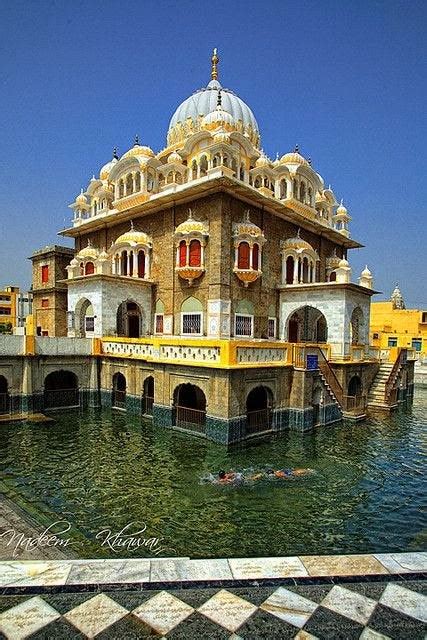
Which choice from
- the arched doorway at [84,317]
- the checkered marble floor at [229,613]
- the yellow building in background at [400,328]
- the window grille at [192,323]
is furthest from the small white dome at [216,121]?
the yellow building in background at [400,328]

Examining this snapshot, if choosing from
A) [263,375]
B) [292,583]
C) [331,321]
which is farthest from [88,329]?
[292,583]

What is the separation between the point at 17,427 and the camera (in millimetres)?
16531

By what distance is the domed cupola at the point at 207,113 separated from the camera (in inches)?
1154

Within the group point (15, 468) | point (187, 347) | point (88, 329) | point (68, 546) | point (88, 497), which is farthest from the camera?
point (88, 329)

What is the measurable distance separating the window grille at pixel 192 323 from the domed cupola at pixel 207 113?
14.0 metres

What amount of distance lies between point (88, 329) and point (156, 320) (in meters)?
3.91

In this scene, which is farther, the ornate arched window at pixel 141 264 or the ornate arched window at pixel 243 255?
the ornate arched window at pixel 141 264

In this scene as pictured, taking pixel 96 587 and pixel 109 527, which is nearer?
pixel 96 587

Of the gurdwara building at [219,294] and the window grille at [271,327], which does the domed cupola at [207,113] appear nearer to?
the gurdwara building at [219,294]

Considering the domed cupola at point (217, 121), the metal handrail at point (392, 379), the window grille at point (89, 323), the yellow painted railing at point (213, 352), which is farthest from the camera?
the domed cupola at point (217, 121)

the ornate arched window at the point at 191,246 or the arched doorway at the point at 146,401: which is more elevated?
the ornate arched window at the point at 191,246

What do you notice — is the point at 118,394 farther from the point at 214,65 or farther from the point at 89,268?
the point at 214,65

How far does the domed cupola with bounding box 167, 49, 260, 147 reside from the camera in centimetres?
2931

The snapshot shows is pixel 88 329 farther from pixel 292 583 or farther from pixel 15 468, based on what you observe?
pixel 292 583
